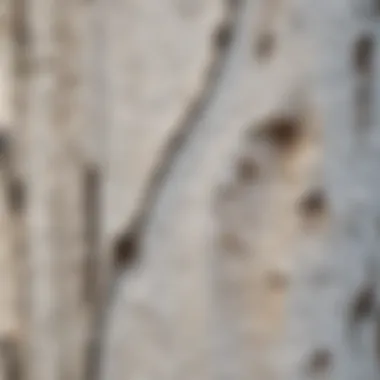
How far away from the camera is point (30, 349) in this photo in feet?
1.09

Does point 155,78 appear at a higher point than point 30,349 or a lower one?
higher

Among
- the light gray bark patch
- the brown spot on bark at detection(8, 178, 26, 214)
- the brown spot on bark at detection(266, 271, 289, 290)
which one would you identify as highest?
the light gray bark patch

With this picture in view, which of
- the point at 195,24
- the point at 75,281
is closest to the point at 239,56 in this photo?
the point at 195,24

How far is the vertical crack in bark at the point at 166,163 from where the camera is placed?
33 centimetres

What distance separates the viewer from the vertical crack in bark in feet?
1.09

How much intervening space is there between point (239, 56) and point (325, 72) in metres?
0.04

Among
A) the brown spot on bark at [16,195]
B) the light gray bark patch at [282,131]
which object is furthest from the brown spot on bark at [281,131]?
the brown spot on bark at [16,195]

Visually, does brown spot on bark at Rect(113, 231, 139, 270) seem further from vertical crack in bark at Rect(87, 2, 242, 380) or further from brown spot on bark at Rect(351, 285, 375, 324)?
brown spot on bark at Rect(351, 285, 375, 324)

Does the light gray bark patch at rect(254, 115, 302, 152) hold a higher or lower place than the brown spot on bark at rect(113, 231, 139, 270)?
higher

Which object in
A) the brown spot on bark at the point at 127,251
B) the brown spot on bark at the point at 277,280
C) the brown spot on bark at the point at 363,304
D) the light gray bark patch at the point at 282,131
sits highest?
the light gray bark patch at the point at 282,131

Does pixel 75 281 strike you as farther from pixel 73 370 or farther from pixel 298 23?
pixel 298 23

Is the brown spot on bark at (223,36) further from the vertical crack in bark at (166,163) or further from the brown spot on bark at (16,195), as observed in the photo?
the brown spot on bark at (16,195)

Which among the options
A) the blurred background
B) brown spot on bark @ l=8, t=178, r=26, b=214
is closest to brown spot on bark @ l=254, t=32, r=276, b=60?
the blurred background

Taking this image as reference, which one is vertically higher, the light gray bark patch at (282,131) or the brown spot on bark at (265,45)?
the brown spot on bark at (265,45)
